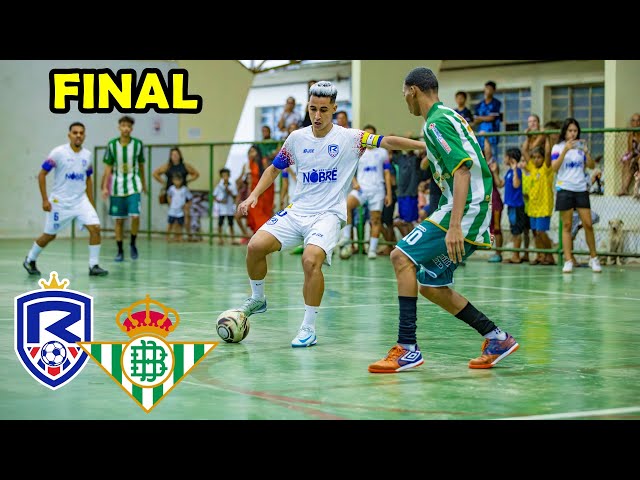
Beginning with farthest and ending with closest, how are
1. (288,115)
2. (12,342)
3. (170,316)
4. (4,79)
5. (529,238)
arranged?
1. (4,79)
2. (288,115)
3. (529,238)
4. (170,316)
5. (12,342)

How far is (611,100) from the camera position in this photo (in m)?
20.9

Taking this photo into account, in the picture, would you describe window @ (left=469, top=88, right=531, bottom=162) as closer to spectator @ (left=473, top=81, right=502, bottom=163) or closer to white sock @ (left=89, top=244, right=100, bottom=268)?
spectator @ (left=473, top=81, right=502, bottom=163)

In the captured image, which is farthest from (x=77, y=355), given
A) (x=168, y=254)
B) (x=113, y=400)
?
(x=168, y=254)

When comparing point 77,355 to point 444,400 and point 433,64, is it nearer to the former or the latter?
point 444,400

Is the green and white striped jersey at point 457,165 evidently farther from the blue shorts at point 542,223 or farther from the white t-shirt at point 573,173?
the blue shorts at point 542,223

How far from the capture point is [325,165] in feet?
31.3

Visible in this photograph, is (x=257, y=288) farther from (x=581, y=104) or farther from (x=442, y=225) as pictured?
(x=581, y=104)

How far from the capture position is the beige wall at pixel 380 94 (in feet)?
82.4

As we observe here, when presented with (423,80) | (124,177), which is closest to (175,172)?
(124,177)

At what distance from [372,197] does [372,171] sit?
0.49m

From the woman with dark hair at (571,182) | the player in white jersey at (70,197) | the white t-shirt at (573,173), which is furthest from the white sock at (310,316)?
the white t-shirt at (573,173)

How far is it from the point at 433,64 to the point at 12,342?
60.5 ft

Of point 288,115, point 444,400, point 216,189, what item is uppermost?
point 288,115

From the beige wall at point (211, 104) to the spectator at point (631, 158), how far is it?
12324 millimetres
